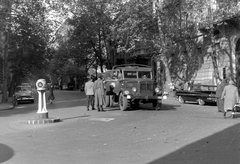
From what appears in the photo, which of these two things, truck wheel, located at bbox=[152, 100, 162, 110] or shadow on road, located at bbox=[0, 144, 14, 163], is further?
truck wheel, located at bbox=[152, 100, 162, 110]

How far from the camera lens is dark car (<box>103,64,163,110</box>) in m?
17.1

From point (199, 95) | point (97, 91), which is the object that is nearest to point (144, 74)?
point (97, 91)

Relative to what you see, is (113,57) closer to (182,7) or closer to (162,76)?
(162,76)

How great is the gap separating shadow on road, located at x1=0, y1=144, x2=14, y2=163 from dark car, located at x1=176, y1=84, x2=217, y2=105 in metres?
15.9

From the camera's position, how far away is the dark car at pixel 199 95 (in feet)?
70.7

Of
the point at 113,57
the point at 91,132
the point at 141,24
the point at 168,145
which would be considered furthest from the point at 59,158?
the point at 113,57

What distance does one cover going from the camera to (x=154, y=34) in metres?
32.1

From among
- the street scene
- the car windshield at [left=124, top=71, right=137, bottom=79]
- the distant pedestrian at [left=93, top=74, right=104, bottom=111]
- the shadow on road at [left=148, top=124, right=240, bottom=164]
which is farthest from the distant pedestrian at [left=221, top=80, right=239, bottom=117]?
the distant pedestrian at [left=93, top=74, right=104, bottom=111]

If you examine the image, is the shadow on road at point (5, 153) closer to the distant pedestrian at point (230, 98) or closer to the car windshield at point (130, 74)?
the distant pedestrian at point (230, 98)

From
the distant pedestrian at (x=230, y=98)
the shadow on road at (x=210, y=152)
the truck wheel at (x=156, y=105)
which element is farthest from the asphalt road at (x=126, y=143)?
the truck wheel at (x=156, y=105)

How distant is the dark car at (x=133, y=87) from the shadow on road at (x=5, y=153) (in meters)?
9.17

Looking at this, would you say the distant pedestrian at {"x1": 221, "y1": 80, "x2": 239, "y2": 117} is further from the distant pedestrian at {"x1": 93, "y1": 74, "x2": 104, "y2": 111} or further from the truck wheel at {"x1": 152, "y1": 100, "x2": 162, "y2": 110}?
the distant pedestrian at {"x1": 93, "y1": 74, "x2": 104, "y2": 111}

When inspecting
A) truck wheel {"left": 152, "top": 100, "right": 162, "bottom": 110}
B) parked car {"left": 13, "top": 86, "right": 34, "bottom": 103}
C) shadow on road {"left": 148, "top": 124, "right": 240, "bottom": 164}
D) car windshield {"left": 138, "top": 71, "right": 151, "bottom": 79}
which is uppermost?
car windshield {"left": 138, "top": 71, "right": 151, "bottom": 79}

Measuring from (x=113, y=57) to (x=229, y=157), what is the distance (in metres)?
45.2
